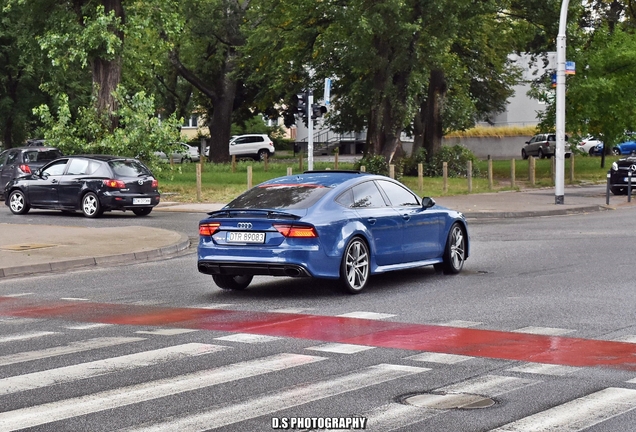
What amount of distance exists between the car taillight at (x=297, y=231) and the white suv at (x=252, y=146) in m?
66.0

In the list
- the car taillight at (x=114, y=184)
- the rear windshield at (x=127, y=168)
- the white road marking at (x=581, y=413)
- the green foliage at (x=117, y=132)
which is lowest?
the white road marking at (x=581, y=413)

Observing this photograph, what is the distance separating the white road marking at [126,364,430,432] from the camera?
6.79 metres

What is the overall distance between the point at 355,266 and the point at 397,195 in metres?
1.66

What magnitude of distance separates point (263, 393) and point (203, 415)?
0.75 m

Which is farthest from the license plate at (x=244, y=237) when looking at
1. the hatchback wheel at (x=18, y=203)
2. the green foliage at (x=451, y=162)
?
the green foliage at (x=451, y=162)

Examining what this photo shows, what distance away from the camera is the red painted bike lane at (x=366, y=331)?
9.34 meters

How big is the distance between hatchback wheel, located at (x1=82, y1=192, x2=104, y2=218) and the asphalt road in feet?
38.4

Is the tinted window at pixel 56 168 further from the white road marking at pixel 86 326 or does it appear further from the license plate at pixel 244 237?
the white road marking at pixel 86 326

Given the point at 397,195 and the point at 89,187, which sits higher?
the point at 397,195

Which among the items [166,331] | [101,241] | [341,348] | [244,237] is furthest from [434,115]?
[341,348]

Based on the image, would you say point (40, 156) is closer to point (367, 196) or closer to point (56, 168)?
point (56, 168)

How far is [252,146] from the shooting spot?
79062 millimetres

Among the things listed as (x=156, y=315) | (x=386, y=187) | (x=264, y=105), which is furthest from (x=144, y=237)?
(x=264, y=105)

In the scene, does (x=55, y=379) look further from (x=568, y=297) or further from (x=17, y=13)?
(x=17, y=13)
